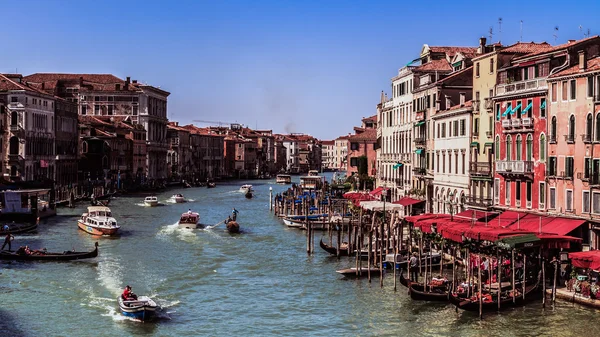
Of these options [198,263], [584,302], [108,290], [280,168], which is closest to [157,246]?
[198,263]

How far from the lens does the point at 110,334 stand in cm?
2014

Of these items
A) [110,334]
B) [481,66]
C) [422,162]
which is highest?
[481,66]

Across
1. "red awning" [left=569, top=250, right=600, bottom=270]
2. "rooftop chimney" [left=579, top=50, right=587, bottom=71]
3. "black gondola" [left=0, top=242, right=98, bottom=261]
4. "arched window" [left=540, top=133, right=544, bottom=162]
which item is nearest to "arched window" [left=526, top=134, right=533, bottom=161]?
"arched window" [left=540, top=133, right=544, bottom=162]

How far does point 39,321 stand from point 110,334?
7.53ft

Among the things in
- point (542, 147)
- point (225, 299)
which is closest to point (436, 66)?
point (542, 147)

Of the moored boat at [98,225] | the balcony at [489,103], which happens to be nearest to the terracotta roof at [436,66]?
the balcony at [489,103]

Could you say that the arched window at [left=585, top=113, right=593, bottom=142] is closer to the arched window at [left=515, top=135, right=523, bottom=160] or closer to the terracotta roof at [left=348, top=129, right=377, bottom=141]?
the arched window at [left=515, top=135, right=523, bottom=160]

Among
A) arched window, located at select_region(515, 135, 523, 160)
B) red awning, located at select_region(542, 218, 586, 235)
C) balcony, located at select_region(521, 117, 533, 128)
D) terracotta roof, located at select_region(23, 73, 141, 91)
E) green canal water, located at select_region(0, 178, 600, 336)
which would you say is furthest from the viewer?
terracotta roof, located at select_region(23, 73, 141, 91)

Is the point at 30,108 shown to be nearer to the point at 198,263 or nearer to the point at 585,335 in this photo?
the point at 198,263

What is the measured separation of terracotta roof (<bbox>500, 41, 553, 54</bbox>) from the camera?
3055 centimetres

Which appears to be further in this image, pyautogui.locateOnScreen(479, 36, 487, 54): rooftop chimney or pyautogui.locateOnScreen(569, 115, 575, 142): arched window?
pyautogui.locateOnScreen(479, 36, 487, 54): rooftop chimney

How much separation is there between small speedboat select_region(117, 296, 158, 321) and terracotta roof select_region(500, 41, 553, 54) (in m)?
16.0

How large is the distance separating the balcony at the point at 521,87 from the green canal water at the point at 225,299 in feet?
24.4

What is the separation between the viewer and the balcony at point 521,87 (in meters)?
26.8
